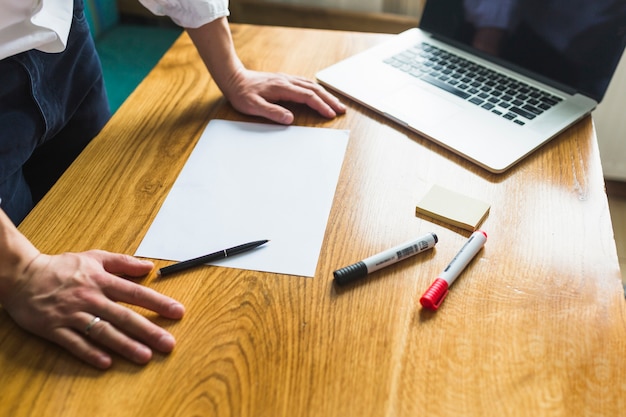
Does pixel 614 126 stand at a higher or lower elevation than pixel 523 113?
lower

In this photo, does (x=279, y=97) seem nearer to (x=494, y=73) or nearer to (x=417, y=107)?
(x=417, y=107)

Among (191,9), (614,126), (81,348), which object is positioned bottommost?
(614,126)

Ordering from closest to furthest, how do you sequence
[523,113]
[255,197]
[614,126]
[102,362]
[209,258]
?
[102,362] → [209,258] → [255,197] → [523,113] → [614,126]

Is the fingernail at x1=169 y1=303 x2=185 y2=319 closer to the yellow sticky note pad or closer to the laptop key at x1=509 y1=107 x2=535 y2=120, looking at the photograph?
the yellow sticky note pad

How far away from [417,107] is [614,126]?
0.94 metres

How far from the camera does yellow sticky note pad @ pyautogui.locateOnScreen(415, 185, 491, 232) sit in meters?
0.73

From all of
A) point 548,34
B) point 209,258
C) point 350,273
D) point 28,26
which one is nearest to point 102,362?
point 209,258

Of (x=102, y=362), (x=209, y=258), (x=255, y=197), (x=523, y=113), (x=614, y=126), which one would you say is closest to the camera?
(x=102, y=362)

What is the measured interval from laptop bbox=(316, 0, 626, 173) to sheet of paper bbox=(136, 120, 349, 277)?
0.15m

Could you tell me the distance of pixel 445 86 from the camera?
3.20 ft

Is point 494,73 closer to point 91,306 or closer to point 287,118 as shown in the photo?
point 287,118

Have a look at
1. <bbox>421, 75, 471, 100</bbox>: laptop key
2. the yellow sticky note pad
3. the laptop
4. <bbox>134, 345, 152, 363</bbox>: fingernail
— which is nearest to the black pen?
<bbox>134, 345, 152, 363</bbox>: fingernail

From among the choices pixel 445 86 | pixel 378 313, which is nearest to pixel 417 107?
pixel 445 86

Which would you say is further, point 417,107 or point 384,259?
point 417,107
